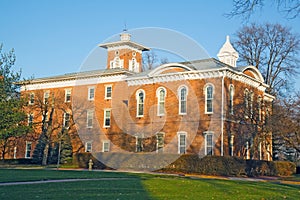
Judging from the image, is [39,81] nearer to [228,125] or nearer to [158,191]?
[228,125]

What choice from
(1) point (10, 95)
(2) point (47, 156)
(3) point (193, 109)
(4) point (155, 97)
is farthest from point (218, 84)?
(2) point (47, 156)

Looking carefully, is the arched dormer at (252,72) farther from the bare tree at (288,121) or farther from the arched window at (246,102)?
the bare tree at (288,121)

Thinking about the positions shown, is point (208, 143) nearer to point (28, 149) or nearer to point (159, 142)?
point (159, 142)

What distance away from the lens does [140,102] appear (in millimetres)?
39188

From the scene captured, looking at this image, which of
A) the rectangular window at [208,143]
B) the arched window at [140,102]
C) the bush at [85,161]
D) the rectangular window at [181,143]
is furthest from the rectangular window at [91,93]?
the rectangular window at [208,143]

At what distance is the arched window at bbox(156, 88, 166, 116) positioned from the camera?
37.4 meters

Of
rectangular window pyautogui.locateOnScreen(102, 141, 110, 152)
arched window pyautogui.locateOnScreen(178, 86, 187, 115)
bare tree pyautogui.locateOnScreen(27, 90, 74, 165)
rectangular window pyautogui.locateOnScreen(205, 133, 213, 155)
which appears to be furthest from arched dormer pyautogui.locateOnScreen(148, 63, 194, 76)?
bare tree pyautogui.locateOnScreen(27, 90, 74, 165)

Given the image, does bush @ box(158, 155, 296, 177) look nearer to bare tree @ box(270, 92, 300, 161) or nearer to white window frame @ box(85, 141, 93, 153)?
bare tree @ box(270, 92, 300, 161)

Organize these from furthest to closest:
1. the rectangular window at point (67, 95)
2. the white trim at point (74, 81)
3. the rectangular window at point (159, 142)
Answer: the rectangular window at point (67, 95) → the white trim at point (74, 81) → the rectangular window at point (159, 142)

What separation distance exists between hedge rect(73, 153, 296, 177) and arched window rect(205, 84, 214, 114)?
222 inches

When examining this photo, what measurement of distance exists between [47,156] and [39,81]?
908 cm

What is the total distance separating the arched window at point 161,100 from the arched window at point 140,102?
1.69 metres

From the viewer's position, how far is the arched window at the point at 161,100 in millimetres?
37425

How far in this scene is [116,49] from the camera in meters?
Result: 50.5
